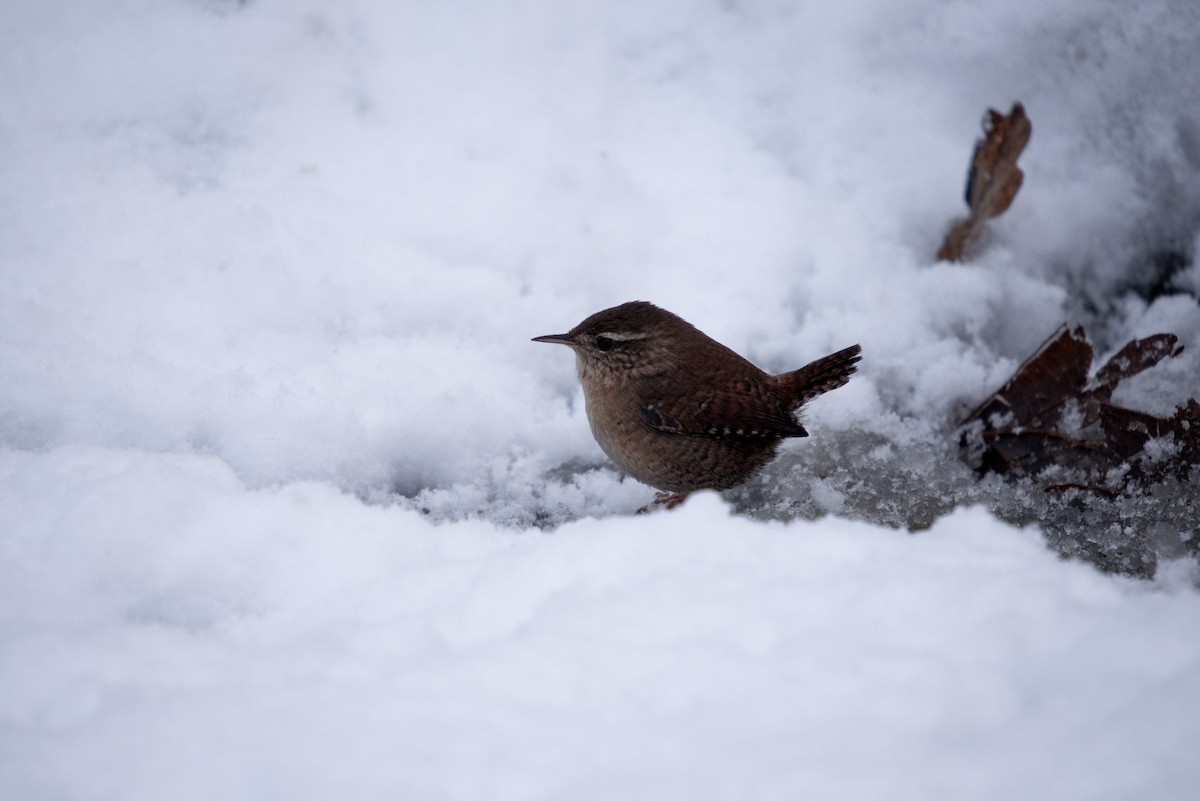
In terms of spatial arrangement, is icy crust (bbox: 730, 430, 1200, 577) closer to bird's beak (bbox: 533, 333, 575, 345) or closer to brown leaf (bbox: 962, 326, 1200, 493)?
brown leaf (bbox: 962, 326, 1200, 493)

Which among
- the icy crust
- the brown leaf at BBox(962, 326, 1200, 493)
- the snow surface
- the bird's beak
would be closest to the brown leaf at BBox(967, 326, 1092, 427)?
the brown leaf at BBox(962, 326, 1200, 493)

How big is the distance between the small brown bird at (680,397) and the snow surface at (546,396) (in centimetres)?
20

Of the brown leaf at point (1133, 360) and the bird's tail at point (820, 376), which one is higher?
the bird's tail at point (820, 376)

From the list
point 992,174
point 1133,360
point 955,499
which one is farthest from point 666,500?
point 992,174

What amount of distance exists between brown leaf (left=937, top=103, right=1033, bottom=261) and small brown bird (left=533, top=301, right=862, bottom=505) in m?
1.06

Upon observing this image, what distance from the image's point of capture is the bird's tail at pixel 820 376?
3064 millimetres

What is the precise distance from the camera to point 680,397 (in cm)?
302

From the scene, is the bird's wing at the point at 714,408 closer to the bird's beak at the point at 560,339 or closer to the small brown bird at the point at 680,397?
the small brown bird at the point at 680,397

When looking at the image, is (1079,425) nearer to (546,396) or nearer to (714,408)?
(714,408)

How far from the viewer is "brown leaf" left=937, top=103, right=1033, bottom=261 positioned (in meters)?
3.53

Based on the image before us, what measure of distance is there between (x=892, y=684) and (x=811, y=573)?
35 centimetres

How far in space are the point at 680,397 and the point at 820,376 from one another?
0.50m

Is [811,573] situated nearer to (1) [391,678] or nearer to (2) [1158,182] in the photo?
(1) [391,678]

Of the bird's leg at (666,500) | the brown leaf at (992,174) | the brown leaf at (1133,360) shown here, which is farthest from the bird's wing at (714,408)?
the brown leaf at (992,174)
